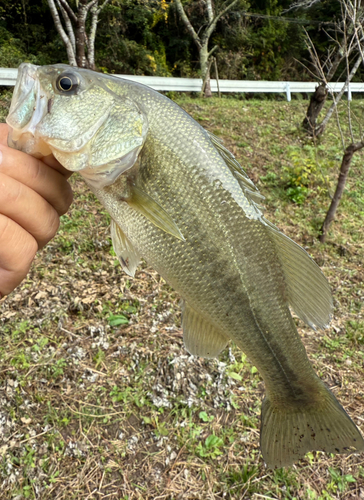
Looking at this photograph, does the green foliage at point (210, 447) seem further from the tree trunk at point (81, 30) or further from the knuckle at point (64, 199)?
the tree trunk at point (81, 30)

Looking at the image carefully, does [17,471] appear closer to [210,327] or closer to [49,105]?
[210,327]

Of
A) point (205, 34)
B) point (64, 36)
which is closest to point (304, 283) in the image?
point (64, 36)

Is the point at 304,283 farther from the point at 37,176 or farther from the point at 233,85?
the point at 233,85

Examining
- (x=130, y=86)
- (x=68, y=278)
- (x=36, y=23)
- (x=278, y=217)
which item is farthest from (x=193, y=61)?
(x=130, y=86)

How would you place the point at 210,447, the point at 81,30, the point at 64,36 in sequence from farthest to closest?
the point at 64,36 < the point at 81,30 < the point at 210,447

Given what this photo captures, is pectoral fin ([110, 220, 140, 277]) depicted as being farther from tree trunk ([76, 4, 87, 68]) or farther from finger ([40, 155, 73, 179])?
tree trunk ([76, 4, 87, 68])
